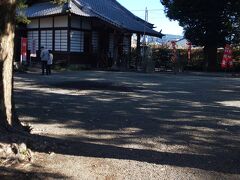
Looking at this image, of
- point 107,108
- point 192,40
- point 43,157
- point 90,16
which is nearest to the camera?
point 43,157

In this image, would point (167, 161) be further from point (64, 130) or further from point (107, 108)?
point (107, 108)

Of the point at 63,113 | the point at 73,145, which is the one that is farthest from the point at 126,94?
the point at 73,145

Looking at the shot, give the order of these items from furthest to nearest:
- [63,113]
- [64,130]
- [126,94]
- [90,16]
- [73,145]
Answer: [90,16]
[126,94]
[63,113]
[64,130]
[73,145]

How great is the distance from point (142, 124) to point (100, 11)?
960 inches

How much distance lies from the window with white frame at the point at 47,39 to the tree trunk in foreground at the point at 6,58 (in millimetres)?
25296

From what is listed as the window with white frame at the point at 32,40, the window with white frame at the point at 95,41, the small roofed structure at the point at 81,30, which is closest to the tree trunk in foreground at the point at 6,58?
the small roofed structure at the point at 81,30

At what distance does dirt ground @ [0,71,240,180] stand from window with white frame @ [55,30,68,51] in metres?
16.4

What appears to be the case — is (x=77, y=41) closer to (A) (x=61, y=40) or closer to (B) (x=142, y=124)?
(A) (x=61, y=40)

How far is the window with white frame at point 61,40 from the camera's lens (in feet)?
101

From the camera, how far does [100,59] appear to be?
32.2 m

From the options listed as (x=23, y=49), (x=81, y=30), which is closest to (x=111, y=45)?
(x=81, y=30)

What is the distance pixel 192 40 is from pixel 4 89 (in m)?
28.6

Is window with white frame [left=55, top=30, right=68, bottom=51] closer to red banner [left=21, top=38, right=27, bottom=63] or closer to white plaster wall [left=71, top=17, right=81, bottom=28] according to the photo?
white plaster wall [left=71, top=17, right=81, bottom=28]

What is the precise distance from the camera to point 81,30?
31391mm
